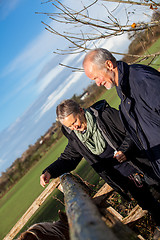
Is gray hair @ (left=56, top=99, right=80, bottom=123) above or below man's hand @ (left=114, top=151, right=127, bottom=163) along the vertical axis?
above

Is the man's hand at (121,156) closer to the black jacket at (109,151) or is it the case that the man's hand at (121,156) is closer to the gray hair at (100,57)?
the black jacket at (109,151)

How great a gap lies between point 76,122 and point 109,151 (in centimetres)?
52

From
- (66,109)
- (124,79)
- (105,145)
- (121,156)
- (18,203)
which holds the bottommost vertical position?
(18,203)

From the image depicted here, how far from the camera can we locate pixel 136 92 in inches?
71.7

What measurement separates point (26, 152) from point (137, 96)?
101ft

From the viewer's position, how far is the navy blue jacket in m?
1.73

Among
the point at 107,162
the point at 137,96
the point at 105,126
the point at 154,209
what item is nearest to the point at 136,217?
the point at 154,209

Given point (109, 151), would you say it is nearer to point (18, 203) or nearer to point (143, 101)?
point (143, 101)

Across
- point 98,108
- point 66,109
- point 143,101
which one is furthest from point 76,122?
point 143,101

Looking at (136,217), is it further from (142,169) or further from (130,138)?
(130,138)

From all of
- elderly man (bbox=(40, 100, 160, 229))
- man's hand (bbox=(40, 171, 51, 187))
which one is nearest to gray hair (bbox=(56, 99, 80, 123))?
elderly man (bbox=(40, 100, 160, 229))

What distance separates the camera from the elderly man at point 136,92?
1749 millimetres

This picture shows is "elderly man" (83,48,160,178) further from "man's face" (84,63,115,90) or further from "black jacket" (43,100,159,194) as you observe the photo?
"black jacket" (43,100,159,194)

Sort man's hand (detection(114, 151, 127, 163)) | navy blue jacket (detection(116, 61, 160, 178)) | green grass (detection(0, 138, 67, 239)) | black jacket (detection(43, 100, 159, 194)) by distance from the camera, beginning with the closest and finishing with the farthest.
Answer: navy blue jacket (detection(116, 61, 160, 178))
man's hand (detection(114, 151, 127, 163))
black jacket (detection(43, 100, 159, 194))
green grass (detection(0, 138, 67, 239))
